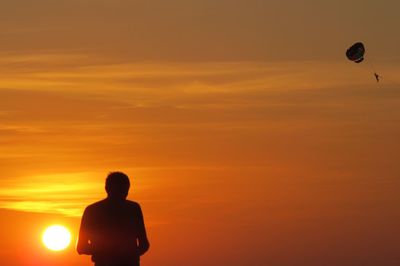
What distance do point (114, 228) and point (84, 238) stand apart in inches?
15.3

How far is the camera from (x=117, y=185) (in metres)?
14.5

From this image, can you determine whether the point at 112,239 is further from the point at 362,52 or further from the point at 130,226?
the point at 362,52

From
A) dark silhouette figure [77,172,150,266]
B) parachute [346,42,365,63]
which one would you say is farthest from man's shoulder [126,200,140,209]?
parachute [346,42,365,63]

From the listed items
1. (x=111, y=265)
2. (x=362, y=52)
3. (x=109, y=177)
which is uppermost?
(x=362, y=52)

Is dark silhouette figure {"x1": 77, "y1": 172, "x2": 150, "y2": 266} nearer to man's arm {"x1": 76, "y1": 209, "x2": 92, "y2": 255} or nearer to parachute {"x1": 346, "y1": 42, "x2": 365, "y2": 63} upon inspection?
man's arm {"x1": 76, "y1": 209, "x2": 92, "y2": 255}

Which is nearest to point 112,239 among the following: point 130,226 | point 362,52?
point 130,226

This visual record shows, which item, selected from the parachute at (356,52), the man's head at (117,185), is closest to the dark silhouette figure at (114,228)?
the man's head at (117,185)

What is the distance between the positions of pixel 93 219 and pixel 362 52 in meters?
23.6

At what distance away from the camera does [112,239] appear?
47.6ft

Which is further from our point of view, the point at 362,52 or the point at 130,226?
the point at 362,52

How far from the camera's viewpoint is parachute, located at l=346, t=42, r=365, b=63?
37.0 metres

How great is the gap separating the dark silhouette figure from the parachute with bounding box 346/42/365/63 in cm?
2302

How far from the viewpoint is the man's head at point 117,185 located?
1445 centimetres

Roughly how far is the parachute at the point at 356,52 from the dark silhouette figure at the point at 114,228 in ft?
75.5
